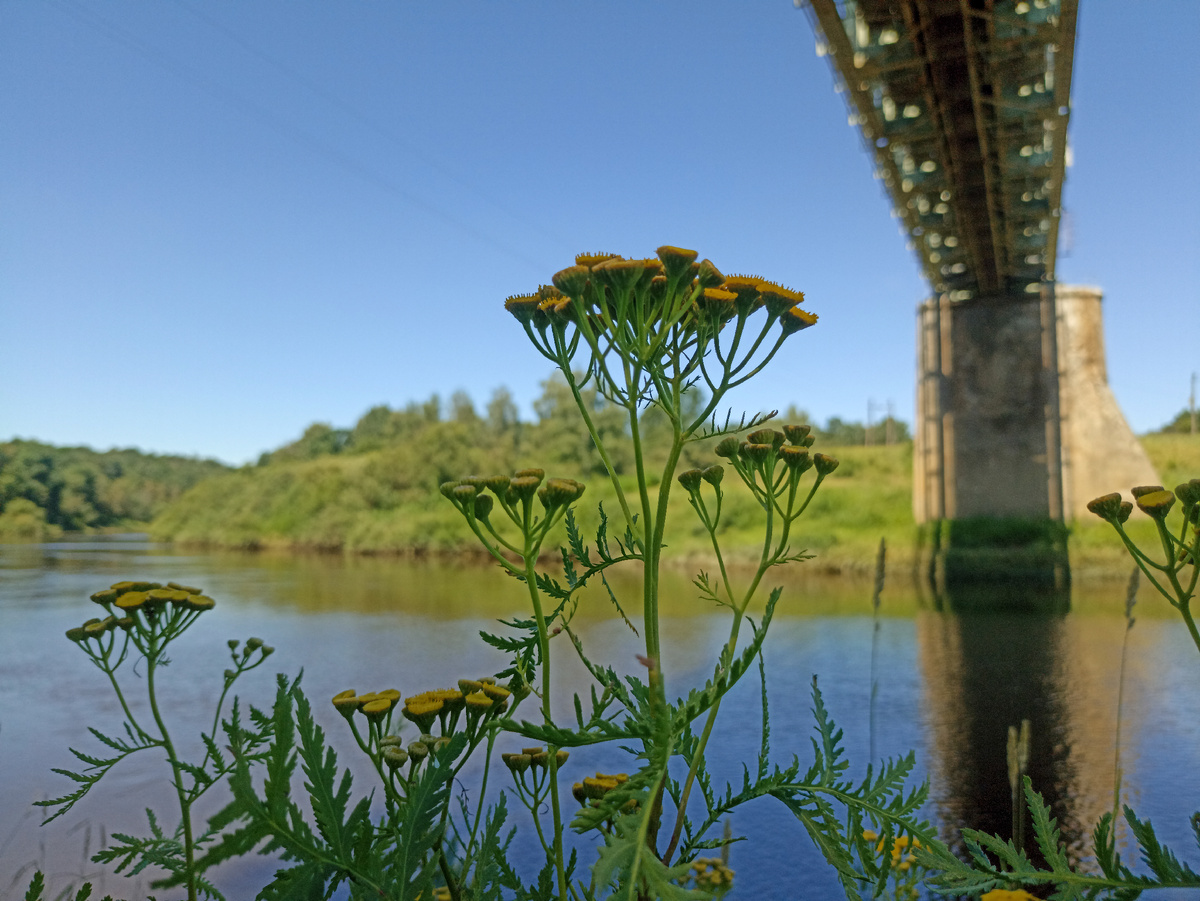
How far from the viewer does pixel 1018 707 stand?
363 inches

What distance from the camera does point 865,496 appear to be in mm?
24312

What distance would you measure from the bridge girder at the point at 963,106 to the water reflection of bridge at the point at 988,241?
2cm

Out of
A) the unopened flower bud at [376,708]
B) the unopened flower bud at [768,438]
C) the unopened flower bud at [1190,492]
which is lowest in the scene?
the unopened flower bud at [376,708]

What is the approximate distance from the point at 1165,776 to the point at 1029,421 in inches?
512

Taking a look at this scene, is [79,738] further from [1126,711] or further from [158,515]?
[158,515]

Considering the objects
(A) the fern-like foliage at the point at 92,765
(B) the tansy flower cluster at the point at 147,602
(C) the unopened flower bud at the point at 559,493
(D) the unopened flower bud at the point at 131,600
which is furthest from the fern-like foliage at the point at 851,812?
(D) the unopened flower bud at the point at 131,600

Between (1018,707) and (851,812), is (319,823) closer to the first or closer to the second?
(851,812)

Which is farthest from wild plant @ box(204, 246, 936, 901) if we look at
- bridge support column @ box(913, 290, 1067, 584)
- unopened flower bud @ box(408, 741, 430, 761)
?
bridge support column @ box(913, 290, 1067, 584)

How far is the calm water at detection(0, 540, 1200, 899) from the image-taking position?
6.18 m

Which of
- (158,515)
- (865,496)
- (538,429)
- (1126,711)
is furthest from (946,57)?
(158,515)

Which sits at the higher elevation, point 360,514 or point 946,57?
point 946,57

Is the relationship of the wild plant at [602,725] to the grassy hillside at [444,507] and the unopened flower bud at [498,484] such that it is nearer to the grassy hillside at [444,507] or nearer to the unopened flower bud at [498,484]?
the unopened flower bud at [498,484]

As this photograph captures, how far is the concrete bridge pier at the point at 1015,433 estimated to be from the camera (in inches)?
717

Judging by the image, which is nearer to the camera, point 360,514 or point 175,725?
point 175,725
